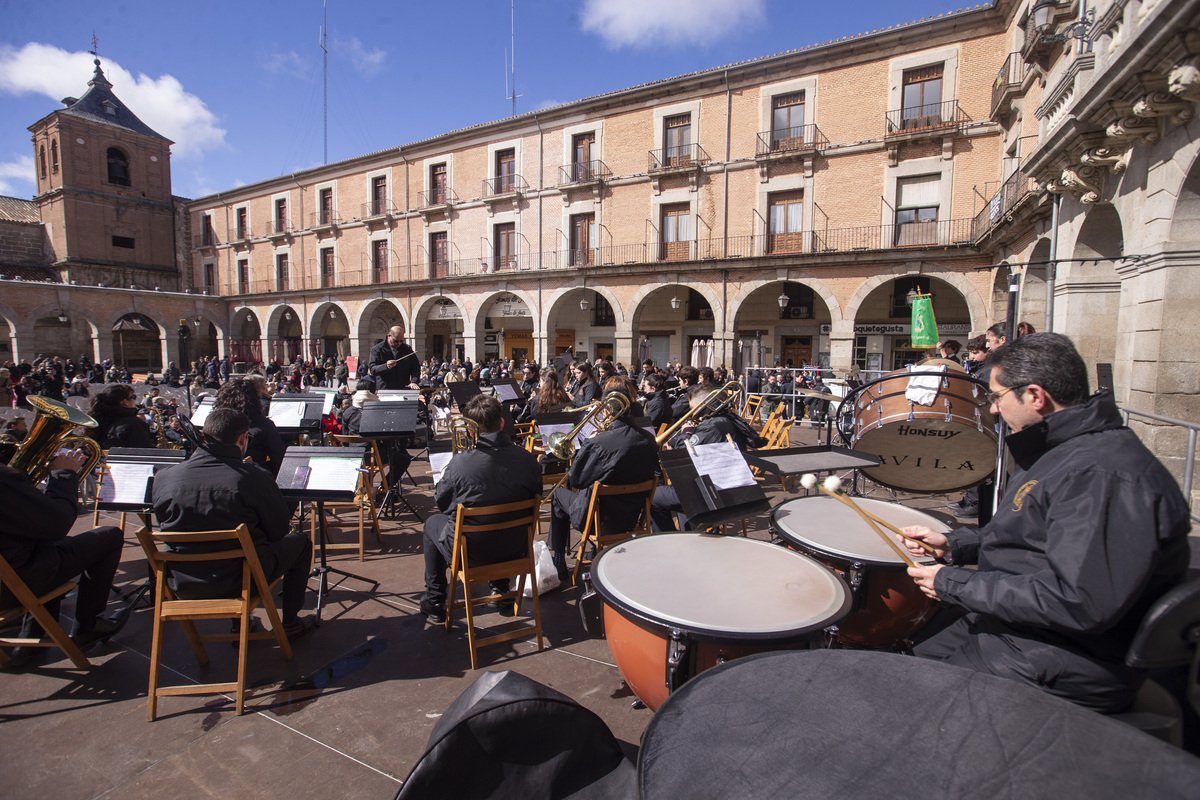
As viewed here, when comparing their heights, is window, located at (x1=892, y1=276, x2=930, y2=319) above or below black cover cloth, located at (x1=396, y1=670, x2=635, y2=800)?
above

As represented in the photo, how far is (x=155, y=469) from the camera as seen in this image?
3.33 metres

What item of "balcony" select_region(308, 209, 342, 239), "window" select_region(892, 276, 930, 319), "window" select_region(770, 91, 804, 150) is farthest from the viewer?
"balcony" select_region(308, 209, 342, 239)

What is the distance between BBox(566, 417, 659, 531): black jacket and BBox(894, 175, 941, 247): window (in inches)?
590

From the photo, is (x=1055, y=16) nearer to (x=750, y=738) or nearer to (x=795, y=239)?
(x=795, y=239)

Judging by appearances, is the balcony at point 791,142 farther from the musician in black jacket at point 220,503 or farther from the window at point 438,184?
the musician in black jacket at point 220,503

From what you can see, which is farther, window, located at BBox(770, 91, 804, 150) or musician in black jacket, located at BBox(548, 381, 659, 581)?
window, located at BBox(770, 91, 804, 150)

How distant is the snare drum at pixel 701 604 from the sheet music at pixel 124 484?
2.98 metres

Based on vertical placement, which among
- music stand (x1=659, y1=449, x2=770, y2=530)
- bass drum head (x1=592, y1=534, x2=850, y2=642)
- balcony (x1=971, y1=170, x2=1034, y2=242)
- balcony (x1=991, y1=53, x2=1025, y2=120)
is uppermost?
balcony (x1=991, y1=53, x2=1025, y2=120)

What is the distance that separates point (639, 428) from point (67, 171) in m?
43.4

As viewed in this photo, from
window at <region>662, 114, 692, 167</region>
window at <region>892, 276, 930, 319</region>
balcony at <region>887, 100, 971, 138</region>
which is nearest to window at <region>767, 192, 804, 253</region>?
balcony at <region>887, 100, 971, 138</region>

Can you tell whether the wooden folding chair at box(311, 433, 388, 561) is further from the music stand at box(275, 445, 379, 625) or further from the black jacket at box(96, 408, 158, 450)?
the black jacket at box(96, 408, 158, 450)

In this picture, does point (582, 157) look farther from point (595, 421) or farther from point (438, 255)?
point (595, 421)

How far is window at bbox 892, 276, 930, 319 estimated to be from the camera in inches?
677

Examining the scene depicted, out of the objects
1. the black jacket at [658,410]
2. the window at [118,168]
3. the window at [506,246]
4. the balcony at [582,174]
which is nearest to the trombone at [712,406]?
the black jacket at [658,410]
